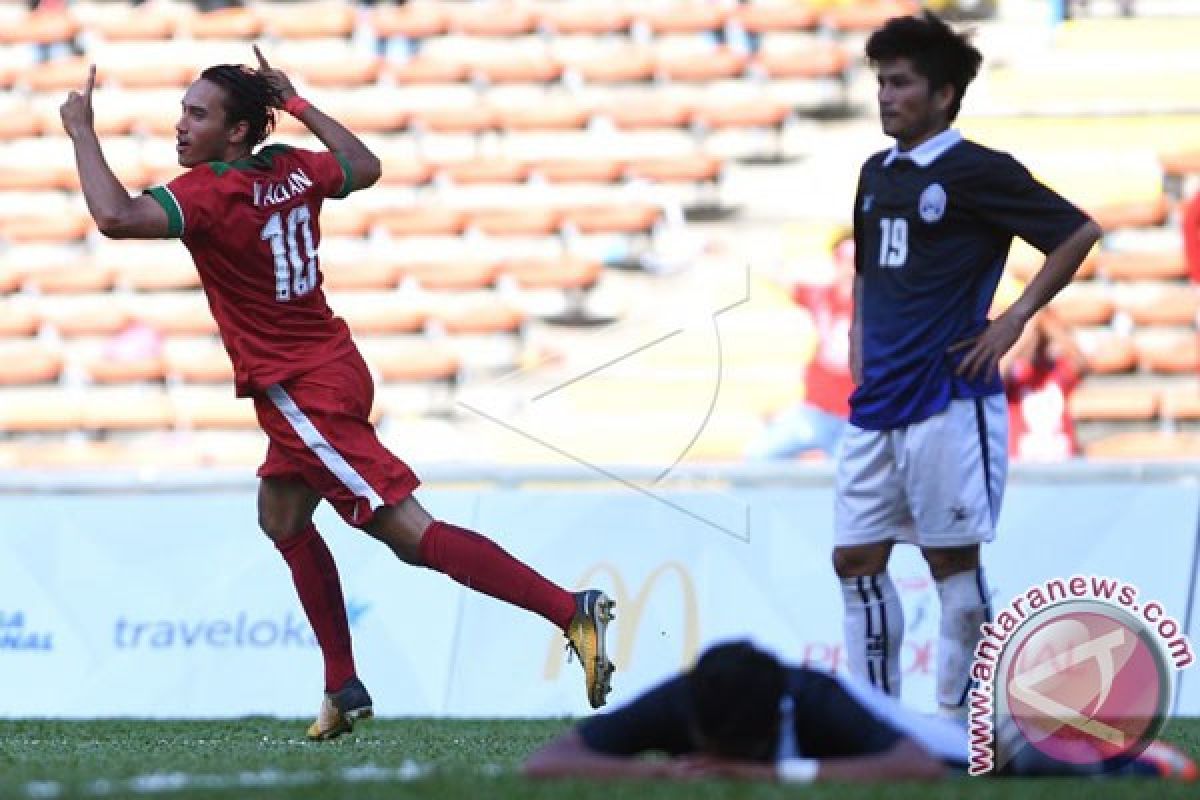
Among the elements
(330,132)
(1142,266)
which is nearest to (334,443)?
(330,132)

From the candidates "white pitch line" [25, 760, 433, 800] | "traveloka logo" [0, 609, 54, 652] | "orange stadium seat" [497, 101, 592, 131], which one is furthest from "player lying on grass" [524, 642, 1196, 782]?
"orange stadium seat" [497, 101, 592, 131]

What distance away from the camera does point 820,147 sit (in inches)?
585

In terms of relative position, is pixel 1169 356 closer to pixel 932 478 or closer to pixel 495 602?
pixel 495 602

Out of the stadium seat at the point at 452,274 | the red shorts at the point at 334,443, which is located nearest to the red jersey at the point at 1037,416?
the stadium seat at the point at 452,274

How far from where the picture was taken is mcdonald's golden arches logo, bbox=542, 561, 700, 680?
28.7 ft

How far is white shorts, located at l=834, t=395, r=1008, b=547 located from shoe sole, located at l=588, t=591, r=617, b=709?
703 millimetres

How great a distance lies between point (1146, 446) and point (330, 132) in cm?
Answer: 700

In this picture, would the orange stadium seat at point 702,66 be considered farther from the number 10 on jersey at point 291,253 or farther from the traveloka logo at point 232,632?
the number 10 on jersey at point 291,253

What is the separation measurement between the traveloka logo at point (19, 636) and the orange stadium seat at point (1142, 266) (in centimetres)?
714

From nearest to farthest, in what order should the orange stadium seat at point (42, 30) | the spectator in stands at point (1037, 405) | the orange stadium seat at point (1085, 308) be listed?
the spectator in stands at point (1037, 405), the orange stadium seat at point (1085, 308), the orange stadium seat at point (42, 30)

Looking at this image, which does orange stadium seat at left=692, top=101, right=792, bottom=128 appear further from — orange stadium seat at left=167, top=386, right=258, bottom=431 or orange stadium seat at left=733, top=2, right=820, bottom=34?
orange stadium seat at left=167, top=386, right=258, bottom=431

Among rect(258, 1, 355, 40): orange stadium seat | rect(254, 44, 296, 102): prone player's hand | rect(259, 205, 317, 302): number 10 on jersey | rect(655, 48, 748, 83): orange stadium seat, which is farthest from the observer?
rect(258, 1, 355, 40): orange stadium seat

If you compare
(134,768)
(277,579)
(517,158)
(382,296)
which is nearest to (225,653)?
(277,579)

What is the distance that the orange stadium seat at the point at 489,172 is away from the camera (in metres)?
14.8
